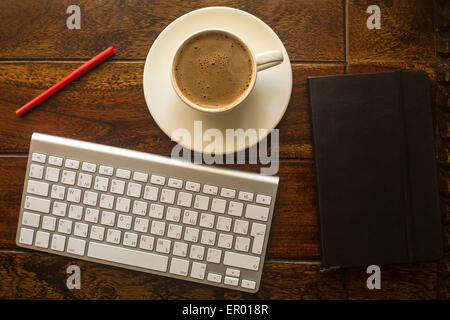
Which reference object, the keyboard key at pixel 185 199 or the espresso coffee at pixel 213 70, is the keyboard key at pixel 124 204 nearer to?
the keyboard key at pixel 185 199

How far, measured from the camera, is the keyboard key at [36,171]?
0.66 m

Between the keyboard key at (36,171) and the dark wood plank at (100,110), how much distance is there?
61 millimetres

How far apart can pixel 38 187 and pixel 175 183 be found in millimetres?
269

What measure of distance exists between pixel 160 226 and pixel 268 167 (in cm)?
24

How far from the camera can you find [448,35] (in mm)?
671

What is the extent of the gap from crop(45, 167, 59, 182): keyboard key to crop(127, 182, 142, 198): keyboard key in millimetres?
143

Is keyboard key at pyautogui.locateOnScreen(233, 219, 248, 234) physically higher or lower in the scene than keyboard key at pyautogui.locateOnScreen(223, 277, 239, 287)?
higher

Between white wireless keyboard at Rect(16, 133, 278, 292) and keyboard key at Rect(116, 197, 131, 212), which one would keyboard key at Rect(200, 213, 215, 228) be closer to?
white wireless keyboard at Rect(16, 133, 278, 292)

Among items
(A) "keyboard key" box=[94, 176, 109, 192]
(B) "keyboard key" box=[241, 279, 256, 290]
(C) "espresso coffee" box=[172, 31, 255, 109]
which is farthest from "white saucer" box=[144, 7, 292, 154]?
(B) "keyboard key" box=[241, 279, 256, 290]

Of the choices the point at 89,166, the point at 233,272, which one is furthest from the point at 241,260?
the point at 89,166

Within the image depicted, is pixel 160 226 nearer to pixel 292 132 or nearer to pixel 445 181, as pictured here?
pixel 292 132

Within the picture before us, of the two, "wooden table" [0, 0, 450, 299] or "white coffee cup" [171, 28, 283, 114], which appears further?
"wooden table" [0, 0, 450, 299]

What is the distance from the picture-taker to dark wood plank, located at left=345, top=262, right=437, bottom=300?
68 centimetres
